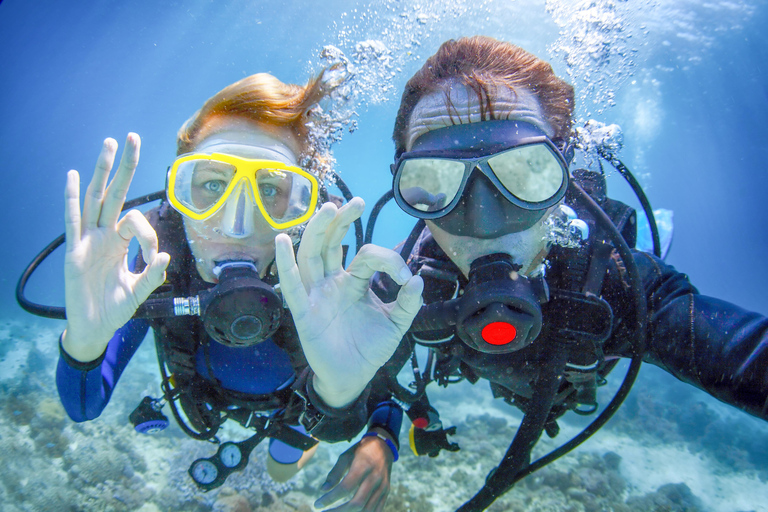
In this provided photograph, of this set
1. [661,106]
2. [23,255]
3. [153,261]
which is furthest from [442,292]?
[23,255]

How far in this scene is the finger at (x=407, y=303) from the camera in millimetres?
1659

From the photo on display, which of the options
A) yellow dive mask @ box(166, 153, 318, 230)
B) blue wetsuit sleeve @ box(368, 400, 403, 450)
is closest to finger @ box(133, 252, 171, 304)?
yellow dive mask @ box(166, 153, 318, 230)

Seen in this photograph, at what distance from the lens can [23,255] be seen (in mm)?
82438

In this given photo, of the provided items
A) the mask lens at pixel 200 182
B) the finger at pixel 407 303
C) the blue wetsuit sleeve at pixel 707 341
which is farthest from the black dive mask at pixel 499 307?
the mask lens at pixel 200 182

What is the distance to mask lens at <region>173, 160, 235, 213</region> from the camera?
254 centimetres

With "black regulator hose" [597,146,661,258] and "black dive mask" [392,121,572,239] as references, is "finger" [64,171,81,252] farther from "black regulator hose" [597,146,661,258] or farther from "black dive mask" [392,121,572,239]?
"black regulator hose" [597,146,661,258]

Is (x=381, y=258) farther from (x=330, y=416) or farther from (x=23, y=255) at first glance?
(x=23, y=255)

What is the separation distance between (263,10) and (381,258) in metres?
20.0

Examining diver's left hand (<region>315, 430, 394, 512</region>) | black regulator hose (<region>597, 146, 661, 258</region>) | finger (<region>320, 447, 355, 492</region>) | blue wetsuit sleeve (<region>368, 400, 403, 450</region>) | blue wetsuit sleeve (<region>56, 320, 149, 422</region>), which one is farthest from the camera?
black regulator hose (<region>597, 146, 661, 258</region>)

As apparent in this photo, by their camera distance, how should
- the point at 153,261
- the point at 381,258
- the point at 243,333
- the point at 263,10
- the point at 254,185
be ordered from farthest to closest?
the point at 263,10 → the point at 254,185 → the point at 243,333 → the point at 153,261 → the point at 381,258

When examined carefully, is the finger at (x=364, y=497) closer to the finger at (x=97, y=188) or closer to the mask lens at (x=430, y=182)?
the mask lens at (x=430, y=182)

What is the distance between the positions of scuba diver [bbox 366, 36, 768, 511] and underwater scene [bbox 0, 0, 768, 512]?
0.41 meters

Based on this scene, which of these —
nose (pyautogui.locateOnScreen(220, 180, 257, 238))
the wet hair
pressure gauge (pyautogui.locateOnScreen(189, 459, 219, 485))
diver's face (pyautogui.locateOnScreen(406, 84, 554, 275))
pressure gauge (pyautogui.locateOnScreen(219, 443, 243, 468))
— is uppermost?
the wet hair

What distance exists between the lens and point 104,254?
6.43 ft
